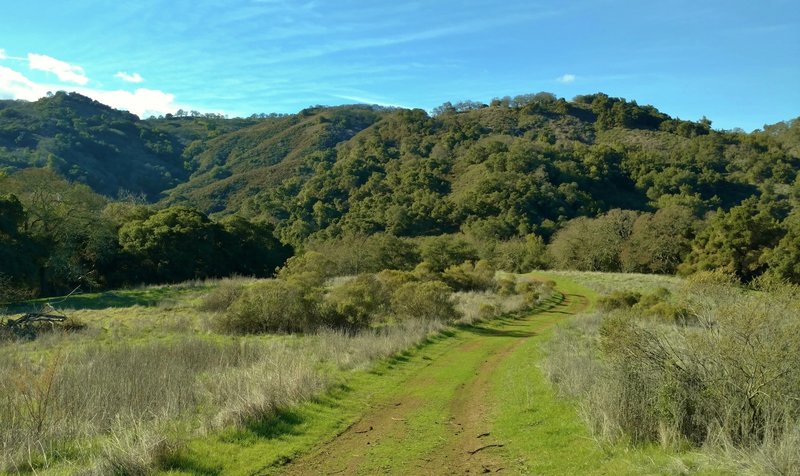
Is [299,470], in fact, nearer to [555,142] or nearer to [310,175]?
[310,175]

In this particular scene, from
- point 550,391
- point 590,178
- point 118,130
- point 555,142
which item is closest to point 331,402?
point 550,391

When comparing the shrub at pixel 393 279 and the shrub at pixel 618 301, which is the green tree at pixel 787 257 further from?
the shrub at pixel 393 279

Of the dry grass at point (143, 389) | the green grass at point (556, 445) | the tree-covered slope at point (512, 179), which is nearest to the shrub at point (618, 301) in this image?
the dry grass at point (143, 389)

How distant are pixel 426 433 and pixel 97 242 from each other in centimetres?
4269

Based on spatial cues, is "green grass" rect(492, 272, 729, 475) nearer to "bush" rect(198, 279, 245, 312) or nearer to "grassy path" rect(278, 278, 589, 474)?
"grassy path" rect(278, 278, 589, 474)

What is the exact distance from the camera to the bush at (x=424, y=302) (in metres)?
23.5

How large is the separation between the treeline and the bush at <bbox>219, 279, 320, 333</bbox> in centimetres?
1846

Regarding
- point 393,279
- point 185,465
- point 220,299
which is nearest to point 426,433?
point 185,465

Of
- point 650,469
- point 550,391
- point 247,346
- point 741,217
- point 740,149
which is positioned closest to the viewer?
point 650,469

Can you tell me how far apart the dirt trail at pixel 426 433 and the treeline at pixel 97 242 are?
99.7 feet

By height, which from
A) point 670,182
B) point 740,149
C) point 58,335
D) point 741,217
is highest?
point 740,149

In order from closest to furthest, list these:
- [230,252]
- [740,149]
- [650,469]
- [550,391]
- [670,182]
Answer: [650,469] < [550,391] < [230,252] < [670,182] < [740,149]

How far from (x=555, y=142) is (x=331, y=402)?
409 feet

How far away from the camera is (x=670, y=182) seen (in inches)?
3664
